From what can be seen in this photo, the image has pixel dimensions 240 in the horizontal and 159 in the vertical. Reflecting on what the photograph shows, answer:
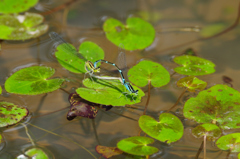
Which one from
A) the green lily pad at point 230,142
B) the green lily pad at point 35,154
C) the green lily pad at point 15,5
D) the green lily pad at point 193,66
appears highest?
the green lily pad at point 15,5

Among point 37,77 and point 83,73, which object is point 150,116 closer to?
point 83,73

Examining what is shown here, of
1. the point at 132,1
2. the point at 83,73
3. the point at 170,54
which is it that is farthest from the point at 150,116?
the point at 132,1

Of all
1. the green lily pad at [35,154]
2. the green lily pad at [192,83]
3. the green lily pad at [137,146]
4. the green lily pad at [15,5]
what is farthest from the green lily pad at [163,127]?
the green lily pad at [15,5]

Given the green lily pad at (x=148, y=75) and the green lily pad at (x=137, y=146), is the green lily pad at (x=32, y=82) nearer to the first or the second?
the green lily pad at (x=148, y=75)

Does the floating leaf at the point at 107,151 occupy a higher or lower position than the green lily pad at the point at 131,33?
lower

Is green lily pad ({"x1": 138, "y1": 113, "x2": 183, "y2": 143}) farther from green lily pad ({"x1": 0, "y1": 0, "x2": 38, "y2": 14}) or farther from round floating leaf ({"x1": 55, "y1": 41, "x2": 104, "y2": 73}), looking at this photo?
green lily pad ({"x1": 0, "y1": 0, "x2": 38, "y2": 14})

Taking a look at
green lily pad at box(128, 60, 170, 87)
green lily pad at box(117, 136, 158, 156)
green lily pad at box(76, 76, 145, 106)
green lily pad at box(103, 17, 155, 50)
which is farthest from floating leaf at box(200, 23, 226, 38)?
green lily pad at box(117, 136, 158, 156)
